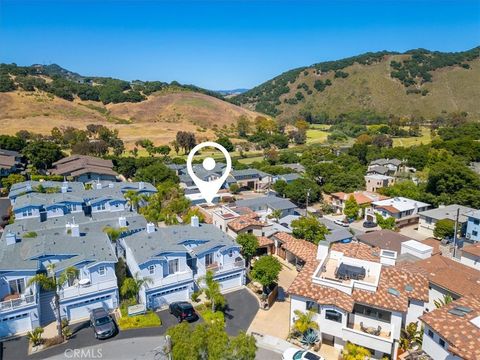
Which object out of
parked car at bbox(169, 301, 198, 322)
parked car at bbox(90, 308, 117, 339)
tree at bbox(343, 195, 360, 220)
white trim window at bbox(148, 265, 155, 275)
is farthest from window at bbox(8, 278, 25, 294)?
tree at bbox(343, 195, 360, 220)

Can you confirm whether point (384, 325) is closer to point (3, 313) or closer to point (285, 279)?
point (285, 279)

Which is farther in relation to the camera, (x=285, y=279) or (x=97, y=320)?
(x=285, y=279)

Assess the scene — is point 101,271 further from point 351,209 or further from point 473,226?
point 473,226

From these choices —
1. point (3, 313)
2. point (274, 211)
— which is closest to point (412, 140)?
point (274, 211)

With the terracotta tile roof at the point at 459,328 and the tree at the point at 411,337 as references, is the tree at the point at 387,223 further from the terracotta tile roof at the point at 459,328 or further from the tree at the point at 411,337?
the terracotta tile roof at the point at 459,328

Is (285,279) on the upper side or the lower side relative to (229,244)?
lower

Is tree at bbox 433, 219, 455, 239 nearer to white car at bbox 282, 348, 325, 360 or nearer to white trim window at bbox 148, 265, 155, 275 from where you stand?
white car at bbox 282, 348, 325, 360

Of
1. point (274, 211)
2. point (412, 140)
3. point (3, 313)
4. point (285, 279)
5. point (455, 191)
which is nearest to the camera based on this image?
point (3, 313)
